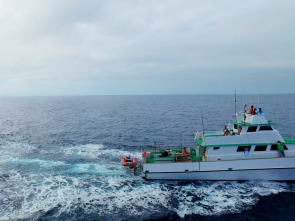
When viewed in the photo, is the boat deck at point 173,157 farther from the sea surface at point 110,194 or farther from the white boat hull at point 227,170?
the sea surface at point 110,194

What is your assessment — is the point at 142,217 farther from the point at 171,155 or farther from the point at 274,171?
the point at 274,171

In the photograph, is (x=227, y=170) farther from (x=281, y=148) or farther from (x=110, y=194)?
(x=110, y=194)

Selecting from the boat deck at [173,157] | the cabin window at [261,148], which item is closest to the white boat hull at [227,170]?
the boat deck at [173,157]

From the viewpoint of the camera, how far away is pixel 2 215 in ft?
45.0

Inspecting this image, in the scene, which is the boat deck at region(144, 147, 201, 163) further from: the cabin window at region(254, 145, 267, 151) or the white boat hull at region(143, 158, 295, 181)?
the cabin window at region(254, 145, 267, 151)

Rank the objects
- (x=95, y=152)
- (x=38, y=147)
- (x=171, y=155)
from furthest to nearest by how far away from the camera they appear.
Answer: (x=38, y=147)
(x=95, y=152)
(x=171, y=155)

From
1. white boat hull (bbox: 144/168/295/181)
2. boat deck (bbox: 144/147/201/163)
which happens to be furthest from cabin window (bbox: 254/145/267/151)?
boat deck (bbox: 144/147/201/163)

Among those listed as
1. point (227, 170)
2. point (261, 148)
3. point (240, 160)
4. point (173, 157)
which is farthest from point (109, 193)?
point (261, 148)

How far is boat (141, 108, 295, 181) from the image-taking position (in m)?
18.2

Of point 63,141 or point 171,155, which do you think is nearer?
point 171,155

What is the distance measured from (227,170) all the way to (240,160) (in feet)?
4.63

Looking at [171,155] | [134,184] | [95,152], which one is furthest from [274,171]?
[95,152]

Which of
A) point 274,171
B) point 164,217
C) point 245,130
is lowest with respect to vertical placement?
point 164,217

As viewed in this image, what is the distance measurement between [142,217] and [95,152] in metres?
14.5
